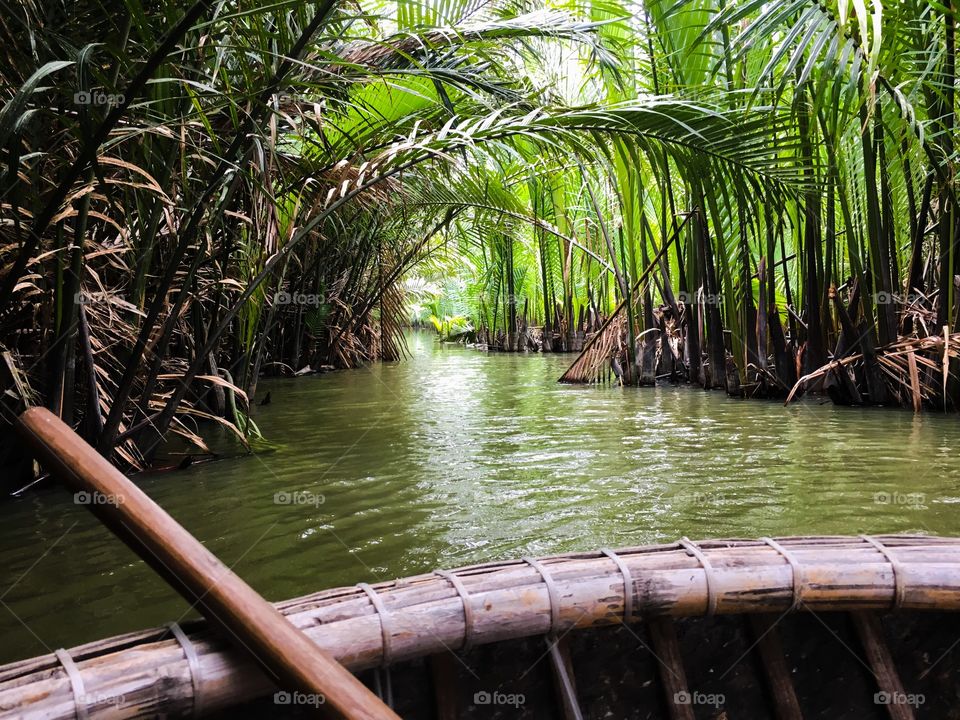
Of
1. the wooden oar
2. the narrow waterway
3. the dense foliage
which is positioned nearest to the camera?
the wooden oar

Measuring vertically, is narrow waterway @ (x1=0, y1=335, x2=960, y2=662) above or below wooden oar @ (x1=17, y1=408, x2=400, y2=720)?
below

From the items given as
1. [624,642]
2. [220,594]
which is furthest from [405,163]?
[220,594]

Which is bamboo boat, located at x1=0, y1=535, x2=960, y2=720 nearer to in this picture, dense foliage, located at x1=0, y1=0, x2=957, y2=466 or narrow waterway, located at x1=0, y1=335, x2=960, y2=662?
narrow waterway, located at x1=0, y1=335, x2=960, y2=662

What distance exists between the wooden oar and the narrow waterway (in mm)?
839

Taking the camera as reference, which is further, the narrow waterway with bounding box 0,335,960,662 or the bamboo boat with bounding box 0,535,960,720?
the narrow waterway with bounding box 0,335,960,662

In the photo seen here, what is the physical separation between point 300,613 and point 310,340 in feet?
28.7

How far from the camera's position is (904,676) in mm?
1579

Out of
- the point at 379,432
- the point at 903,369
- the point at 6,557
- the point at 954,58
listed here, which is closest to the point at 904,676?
the point at 6,557

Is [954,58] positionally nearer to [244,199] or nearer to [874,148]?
[874,148]

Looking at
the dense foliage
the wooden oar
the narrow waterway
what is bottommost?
the narrow waterway

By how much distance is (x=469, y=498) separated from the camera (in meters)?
3.03

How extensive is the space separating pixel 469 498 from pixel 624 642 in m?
1.60

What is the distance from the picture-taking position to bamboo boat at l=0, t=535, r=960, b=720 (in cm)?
112

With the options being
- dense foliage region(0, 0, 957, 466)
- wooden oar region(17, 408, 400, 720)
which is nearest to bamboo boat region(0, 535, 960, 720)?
wooden oar region(17, 408, 400, 720)
